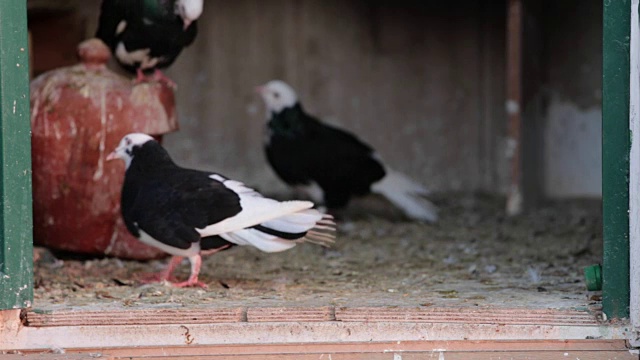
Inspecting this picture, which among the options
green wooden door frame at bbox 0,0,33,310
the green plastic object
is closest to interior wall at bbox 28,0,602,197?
the green plastic object

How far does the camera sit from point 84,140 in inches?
185

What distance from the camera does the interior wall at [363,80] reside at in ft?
23.7

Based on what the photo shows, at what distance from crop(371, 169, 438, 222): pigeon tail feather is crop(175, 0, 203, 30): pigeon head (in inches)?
77.7

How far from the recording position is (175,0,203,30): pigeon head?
14.9 ft

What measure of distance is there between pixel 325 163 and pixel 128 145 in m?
1.95

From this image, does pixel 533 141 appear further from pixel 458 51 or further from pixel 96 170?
A: pixel 96 170

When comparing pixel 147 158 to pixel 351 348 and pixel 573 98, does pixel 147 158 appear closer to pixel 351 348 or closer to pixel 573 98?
pixel 351 348

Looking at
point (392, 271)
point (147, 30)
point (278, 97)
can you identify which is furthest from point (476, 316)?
point (278, 97)

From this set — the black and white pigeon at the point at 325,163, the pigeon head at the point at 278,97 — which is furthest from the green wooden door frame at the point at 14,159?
the pigeon head at the point at 278,97

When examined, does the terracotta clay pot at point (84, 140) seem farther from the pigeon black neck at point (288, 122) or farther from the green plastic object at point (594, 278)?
the green plastic object at point (594, 278)

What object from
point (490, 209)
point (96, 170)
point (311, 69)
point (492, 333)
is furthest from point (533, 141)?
point (492, 333)

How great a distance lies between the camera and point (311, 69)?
731 centimetres

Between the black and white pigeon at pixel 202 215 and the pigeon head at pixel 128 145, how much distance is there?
0.06 meters

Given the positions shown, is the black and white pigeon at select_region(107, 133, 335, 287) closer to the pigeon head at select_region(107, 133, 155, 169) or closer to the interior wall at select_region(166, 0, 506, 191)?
the pigeon head at select_region(107, 133, 155, 169)
